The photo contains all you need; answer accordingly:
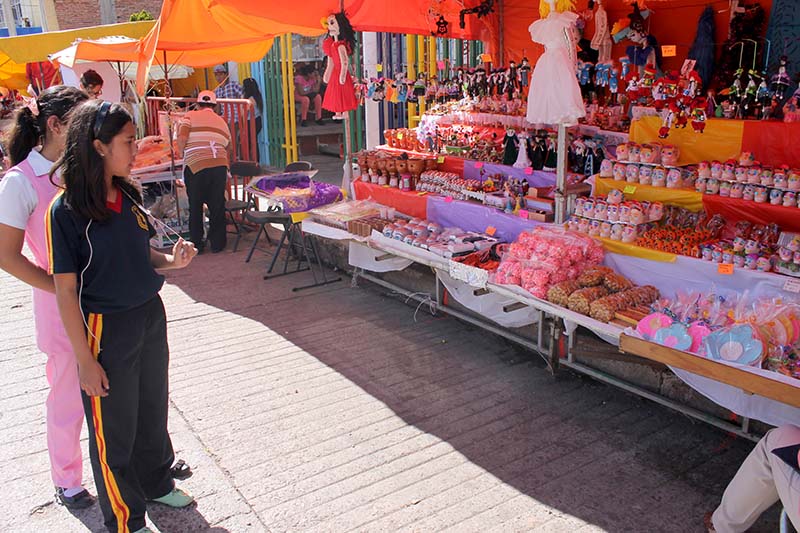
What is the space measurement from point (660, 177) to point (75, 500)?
3991mm

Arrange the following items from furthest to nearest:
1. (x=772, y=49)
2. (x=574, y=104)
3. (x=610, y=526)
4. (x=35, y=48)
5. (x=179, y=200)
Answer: (x=35, y=48), (x=179, y=200), (x=772, y=49), (x=574, y=104), (x=610, y=526)

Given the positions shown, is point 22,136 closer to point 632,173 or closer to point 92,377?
point 92,377

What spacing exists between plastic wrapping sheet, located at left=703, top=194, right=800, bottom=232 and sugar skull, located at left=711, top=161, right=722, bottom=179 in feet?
0.42

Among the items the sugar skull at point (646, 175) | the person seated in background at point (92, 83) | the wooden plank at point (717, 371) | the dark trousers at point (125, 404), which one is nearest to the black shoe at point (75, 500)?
the dark trousers at point (125, 404)

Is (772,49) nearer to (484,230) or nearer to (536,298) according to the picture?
(484,230)

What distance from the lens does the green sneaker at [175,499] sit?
3.21m

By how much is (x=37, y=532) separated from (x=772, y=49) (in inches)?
237

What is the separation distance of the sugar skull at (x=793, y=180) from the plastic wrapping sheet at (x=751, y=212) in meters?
0.12

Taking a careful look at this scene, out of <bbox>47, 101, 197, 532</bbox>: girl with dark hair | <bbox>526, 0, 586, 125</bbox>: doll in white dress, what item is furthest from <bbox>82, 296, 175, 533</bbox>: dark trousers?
<bbox>526, 0, 586, 125</bbox>: doll in white dress

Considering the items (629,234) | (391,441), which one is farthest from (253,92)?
(391,441)

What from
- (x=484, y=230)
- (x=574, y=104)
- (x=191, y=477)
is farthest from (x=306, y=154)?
(x=191, y=477)

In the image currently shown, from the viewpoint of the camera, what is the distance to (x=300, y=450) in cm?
372

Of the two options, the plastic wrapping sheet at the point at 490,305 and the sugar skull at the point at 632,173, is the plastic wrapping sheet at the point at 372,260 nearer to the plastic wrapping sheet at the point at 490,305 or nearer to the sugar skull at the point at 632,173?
the plastic wrapping sheet at the point at 490,305

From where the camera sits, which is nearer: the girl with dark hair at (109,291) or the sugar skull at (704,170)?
the girl with dark hair at (109,291)
